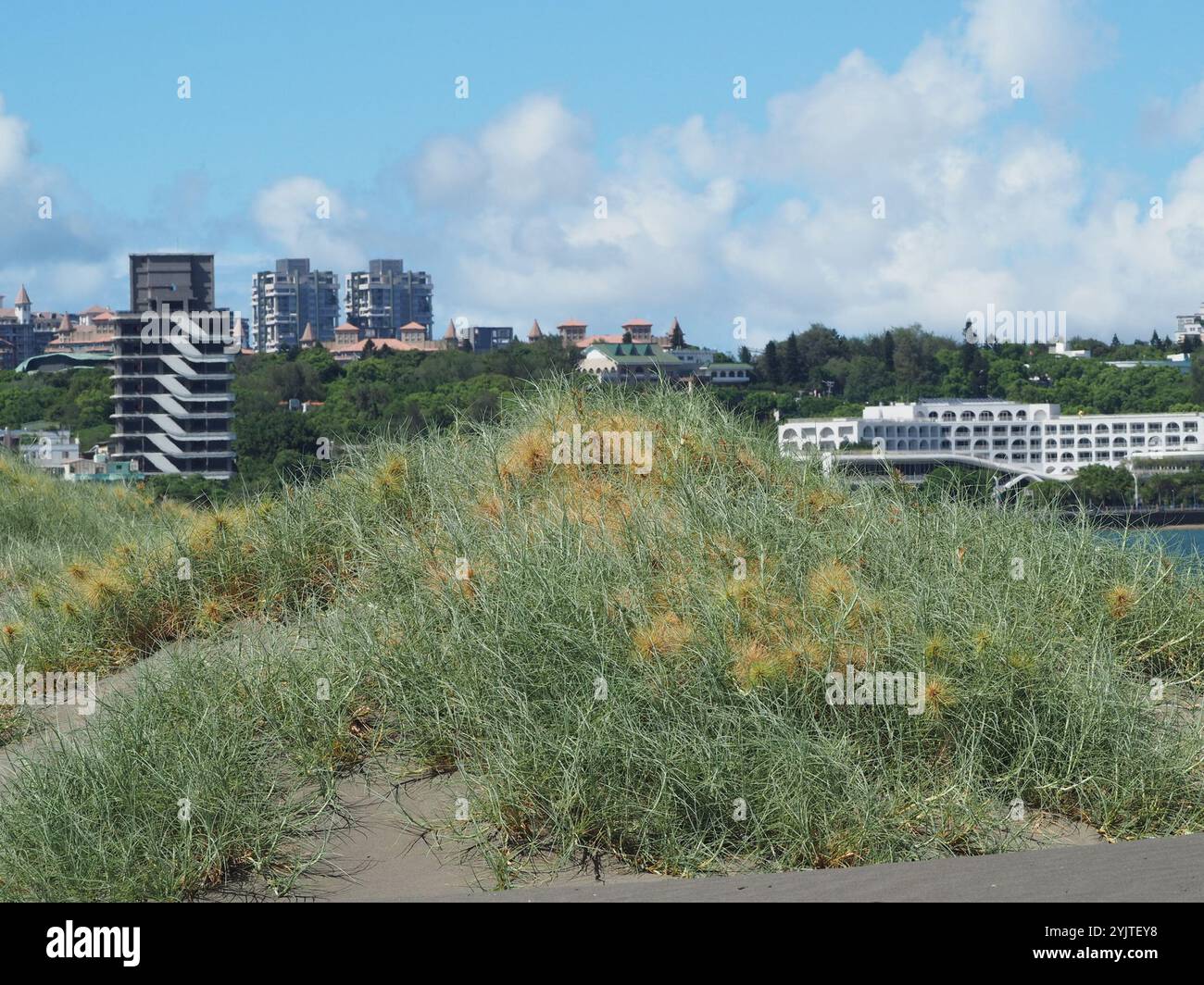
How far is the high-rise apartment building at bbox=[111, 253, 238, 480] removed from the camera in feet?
266

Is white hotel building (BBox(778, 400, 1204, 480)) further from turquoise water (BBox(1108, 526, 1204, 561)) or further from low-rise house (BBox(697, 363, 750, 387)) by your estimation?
turquoise water (BBox(1108, 526, 1204, 561))

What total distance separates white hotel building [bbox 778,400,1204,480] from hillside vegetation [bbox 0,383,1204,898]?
58.7ft

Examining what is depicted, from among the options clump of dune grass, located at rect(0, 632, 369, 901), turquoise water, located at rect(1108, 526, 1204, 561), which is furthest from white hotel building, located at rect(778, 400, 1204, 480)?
clump of dune grass, located at rect(0, 632, 369, 901)

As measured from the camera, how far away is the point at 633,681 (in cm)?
594

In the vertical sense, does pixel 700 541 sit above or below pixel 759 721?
above

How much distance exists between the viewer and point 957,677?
6.14m

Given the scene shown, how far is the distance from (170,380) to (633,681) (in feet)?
276

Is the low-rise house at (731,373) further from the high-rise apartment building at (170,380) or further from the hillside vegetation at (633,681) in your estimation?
the high-rise apartment building at (170,380)

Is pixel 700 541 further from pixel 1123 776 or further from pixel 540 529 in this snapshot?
pixel 1123 776
